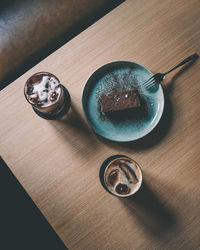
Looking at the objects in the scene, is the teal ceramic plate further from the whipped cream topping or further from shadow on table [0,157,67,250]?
shadow on table [0,157,67,250]

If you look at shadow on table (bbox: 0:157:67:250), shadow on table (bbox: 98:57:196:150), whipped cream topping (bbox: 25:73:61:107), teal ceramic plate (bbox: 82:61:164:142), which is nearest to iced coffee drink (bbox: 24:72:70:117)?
whipped cream topping (bbox: 25:73:61:107)

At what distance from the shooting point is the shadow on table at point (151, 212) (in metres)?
0.87

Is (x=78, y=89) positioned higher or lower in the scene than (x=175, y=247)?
higher

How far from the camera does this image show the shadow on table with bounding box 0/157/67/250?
152 centimetres

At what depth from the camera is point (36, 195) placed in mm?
898

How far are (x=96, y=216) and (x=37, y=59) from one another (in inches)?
35.6

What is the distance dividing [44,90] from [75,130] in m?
0.21

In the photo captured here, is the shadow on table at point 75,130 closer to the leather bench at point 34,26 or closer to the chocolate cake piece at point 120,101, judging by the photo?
the chocolate cake piece at point 120,101

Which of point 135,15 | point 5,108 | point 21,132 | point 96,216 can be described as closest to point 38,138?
point 21,132

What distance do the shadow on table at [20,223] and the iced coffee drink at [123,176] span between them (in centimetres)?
90

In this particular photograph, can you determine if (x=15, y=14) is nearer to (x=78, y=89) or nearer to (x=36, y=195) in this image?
(x=78, y=89)

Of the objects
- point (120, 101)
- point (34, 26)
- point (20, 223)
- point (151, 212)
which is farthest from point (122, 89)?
point (20, 223)

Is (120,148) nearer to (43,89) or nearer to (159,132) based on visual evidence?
(159,132)

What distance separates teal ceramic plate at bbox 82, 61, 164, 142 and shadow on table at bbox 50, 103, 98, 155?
0.14ft
